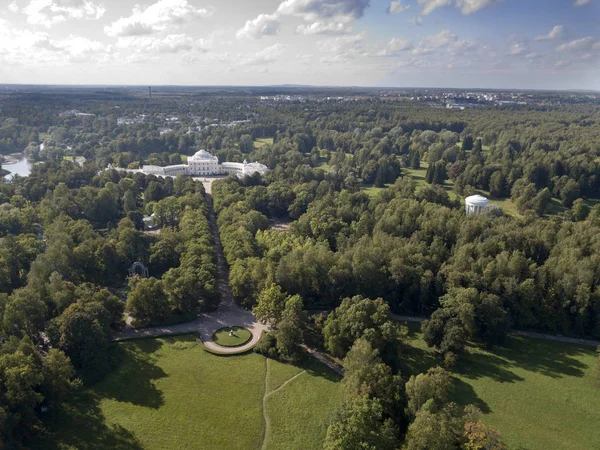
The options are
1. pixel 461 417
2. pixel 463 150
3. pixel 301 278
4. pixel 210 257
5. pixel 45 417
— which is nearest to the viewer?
pixel 461 417

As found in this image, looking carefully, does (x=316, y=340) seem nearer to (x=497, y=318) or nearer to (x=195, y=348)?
(x=195, y=348)

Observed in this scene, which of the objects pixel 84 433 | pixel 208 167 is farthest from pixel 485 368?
pixel 208 167

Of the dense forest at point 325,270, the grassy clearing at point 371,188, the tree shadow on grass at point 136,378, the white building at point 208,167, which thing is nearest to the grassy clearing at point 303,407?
the dense forest at point 325,270

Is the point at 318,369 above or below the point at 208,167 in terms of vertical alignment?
below

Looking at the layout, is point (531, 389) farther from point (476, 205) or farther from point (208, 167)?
point (208, 167)

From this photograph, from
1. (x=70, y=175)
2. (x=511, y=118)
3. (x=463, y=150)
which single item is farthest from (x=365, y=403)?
(x=511, y=118)

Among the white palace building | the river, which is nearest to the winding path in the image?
the white palace building
